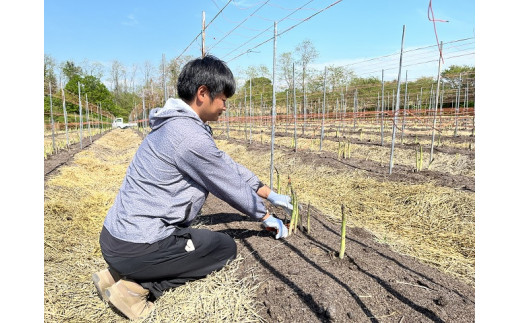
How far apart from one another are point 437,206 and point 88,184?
5.96 m

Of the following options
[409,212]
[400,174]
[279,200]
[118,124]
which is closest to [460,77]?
[400,174]

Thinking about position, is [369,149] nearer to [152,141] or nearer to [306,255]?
[306,255]

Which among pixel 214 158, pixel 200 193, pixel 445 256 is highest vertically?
→ pixel 214 158

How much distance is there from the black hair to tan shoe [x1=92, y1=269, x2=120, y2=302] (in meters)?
1.24

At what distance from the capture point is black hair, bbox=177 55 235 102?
195cm

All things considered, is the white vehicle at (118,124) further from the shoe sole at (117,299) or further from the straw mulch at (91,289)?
the shoe sole at (117,299)

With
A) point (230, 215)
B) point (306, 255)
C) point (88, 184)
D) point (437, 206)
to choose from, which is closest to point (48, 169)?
point (88, 184)

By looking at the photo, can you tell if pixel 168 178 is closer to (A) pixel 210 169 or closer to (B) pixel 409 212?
(A) pixel 210 169

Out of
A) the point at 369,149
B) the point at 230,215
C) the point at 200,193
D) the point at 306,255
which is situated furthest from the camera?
the point at 369,149

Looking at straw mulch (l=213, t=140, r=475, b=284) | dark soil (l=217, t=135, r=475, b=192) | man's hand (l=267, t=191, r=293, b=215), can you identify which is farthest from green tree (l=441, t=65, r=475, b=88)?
man's hand (l=267, t=191, r=293, b=215)

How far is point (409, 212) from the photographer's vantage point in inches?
159

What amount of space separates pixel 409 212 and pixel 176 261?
320 centimetres

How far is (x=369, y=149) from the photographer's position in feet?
31.8

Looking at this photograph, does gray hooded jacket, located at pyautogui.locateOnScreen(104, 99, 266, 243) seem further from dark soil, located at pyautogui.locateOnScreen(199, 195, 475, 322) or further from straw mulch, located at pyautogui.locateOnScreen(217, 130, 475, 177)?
straw mulch, located at pyautogui.locateOnScreen(217, 130, 475, 177)
